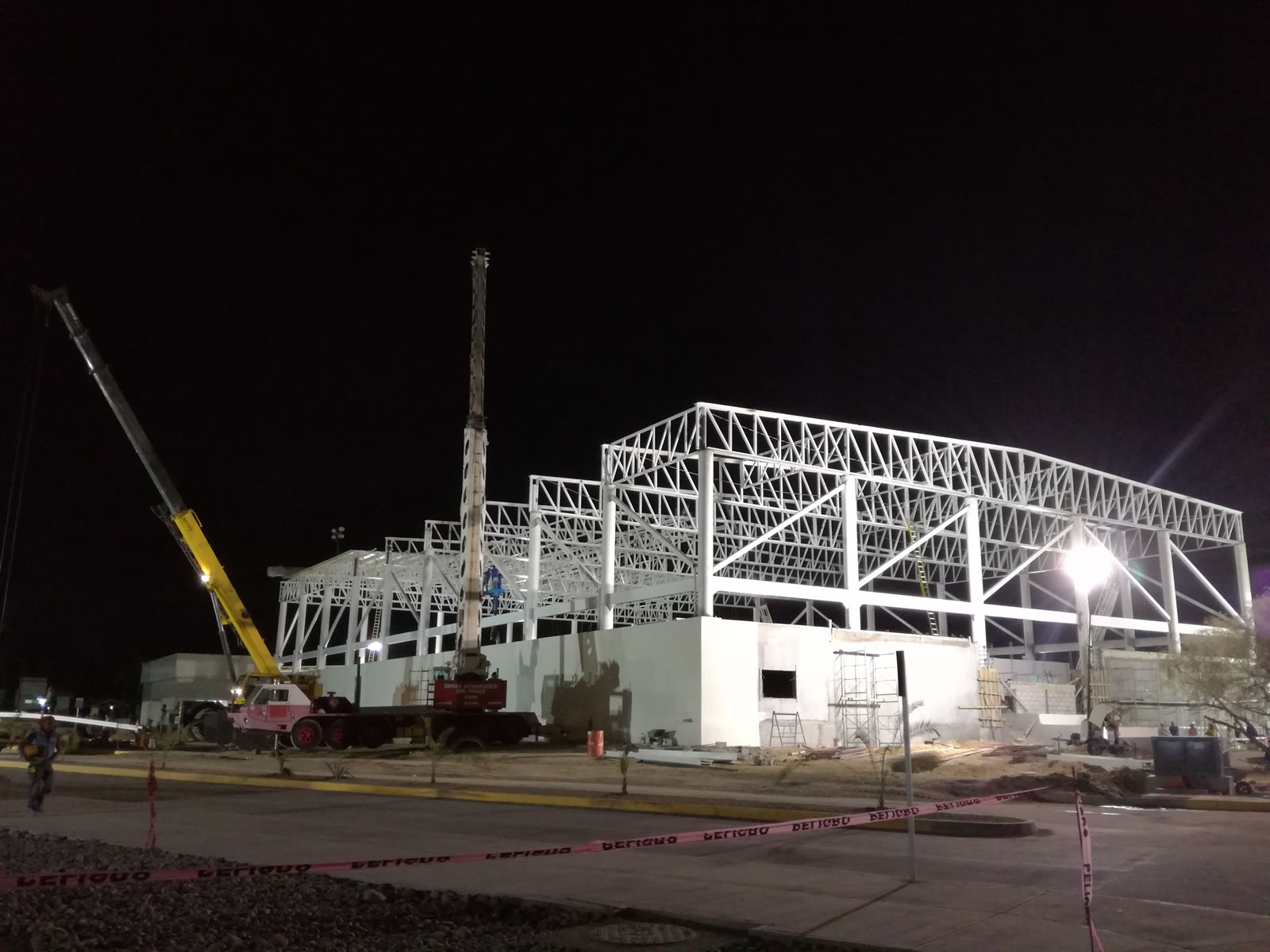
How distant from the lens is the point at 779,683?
3584cm

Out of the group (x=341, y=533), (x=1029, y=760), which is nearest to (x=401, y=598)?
(x=341, y=533)

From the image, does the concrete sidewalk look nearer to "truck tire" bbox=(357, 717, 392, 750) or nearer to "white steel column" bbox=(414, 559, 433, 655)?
"truck tire" bbox=(357, 717, 392, 750)

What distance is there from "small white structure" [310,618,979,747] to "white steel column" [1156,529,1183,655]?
59.4 ft

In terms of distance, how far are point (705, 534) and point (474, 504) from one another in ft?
29.0

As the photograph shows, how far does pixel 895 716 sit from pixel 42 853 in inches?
1263

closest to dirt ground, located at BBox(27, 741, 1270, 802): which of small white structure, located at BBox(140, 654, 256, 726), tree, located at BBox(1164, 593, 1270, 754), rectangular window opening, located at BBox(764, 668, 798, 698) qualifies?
tree, located at BBox(1164, 593, 1270, 754)

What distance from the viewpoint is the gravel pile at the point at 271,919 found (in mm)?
7125

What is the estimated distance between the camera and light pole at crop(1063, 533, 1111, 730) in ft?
145

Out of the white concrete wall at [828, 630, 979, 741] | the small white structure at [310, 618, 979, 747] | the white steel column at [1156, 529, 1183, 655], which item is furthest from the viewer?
the white steel column at [1156, 529, 1183, 655]

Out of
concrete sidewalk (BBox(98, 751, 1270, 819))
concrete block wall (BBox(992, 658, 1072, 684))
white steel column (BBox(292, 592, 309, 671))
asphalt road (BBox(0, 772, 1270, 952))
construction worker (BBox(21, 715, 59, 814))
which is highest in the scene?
white steel column (BBox(292, 592, 309, 671))

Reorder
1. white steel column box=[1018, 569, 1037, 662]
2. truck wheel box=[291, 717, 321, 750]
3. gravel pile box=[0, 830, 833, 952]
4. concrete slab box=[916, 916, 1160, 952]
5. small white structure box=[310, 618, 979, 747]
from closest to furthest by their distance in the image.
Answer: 1. concrete slab box=[916, 916, 1160, 952]
2. gravel pile box=[0, 830, 833, 952]
3. truck wheel box=[291, 717, 321, 750]
4. small white structure box=[310, 618, 979, 747]
5. white steel column box=[1018, 569, 1037, 662]

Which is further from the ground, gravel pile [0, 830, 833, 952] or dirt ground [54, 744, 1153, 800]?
gravel pile [0, 830, 833, 952]

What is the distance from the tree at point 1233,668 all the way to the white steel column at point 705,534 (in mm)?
16802

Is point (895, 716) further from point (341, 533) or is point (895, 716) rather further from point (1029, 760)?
point (341, 533)
